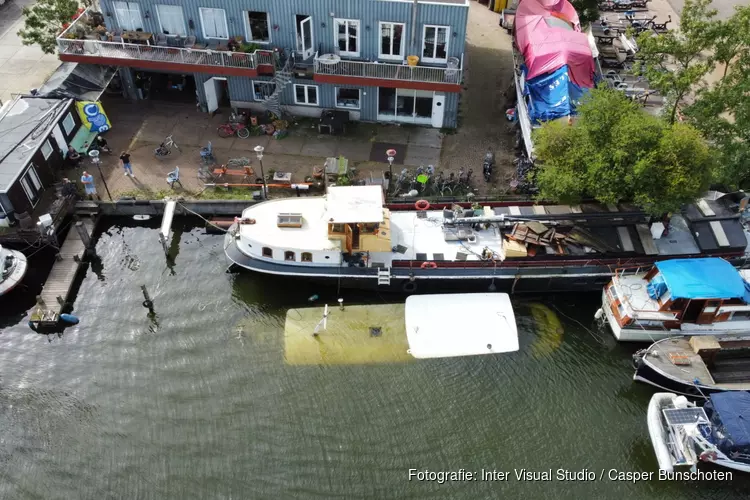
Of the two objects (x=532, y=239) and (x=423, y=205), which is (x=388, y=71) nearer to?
(x=423, y=205)

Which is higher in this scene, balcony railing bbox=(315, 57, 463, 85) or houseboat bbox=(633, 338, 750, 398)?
balcony railing bbox=(315, 57, 463, 85)

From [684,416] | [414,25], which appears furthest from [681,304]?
[414,25]

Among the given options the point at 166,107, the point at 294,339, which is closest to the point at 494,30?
the point at 166,107

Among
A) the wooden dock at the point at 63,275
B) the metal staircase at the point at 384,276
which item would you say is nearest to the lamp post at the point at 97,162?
the wooden dock at the point at 63,275

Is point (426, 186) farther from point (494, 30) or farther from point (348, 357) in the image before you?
point (494, 30)

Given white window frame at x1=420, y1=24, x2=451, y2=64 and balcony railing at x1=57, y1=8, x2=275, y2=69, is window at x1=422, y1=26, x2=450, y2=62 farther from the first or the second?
balcony railing at x1=57, y1=8, x2=275, y2=69

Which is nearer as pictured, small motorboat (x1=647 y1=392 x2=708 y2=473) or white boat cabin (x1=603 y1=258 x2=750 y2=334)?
small motorboat (x1=647 y1=392 x2=708 y2=473)

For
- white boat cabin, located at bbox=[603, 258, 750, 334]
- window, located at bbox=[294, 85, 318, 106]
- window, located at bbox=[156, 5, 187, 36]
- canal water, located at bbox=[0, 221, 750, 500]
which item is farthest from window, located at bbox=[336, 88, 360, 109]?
white boat cabin, located at bbox=[603, 258, 750, 334]
